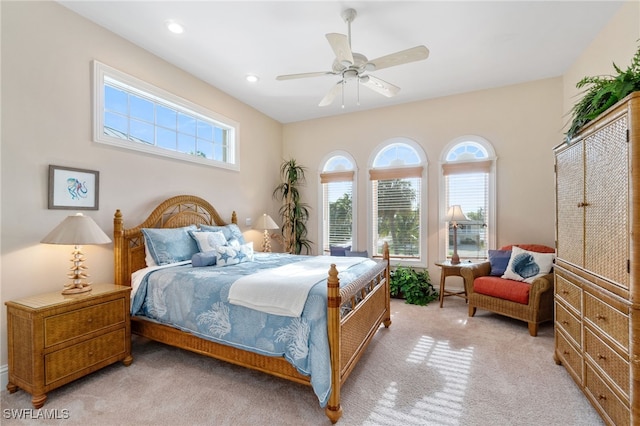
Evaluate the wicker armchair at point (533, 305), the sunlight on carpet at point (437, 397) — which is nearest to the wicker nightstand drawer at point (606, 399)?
the sunlight on carpet at point (437, 397)

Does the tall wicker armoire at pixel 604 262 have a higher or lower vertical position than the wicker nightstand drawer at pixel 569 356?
higher

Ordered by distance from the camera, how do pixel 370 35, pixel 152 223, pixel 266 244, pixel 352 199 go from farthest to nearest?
pixel 352 199
pixel 266 244
pixel 152 223
pixel 370 35

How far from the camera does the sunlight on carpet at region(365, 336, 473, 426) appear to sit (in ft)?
6.38

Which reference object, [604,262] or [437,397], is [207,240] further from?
[604,262]

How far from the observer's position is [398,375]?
8.13 feet

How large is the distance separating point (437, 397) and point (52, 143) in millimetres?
3833

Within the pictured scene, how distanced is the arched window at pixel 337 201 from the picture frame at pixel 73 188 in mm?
3626

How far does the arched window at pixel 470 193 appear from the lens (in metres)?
4.45

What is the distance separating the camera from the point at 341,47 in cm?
238

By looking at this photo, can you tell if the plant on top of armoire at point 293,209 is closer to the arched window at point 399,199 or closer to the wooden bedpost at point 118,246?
the arched window at point 399,199

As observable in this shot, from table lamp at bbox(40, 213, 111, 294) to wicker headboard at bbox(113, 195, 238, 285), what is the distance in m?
0.44

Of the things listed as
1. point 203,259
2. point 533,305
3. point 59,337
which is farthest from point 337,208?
point 59,337

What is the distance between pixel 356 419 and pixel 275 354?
0.68 metres

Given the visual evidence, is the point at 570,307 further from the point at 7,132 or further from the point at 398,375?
the point at 7,132
